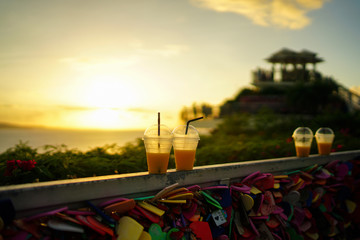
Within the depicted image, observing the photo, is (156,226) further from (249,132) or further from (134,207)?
(249,132)

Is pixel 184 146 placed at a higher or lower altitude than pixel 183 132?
lower

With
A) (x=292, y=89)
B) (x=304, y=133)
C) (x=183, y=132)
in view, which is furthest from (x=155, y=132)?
(x=292, y=89)

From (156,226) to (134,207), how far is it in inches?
7.6

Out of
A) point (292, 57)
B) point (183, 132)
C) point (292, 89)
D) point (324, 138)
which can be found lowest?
point (324, 138)

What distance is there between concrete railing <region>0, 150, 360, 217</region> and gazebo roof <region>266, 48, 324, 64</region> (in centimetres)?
2137

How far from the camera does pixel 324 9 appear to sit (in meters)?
6.93

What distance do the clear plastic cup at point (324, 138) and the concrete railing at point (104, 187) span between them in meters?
1.37

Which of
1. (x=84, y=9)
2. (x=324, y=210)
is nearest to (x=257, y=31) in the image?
(x=84, y=9)

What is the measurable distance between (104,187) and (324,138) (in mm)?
2996

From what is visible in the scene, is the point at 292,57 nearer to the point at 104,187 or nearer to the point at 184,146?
the point at 184,146

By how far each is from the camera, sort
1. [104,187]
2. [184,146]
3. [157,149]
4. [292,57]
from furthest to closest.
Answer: [292,57] < [184,146] < [157,149] < [104,187]

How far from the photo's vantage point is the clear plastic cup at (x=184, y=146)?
217 centimetres

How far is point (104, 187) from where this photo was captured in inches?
67.8

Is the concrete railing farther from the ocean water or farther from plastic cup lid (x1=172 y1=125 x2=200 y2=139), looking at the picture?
the ocean water
